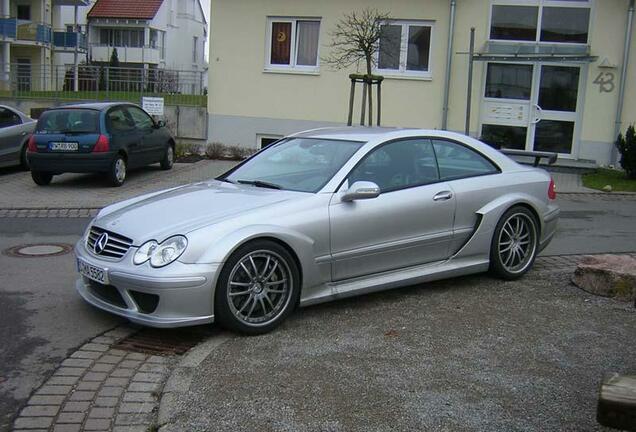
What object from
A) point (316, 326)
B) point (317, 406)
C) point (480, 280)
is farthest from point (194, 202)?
point (480, 280)

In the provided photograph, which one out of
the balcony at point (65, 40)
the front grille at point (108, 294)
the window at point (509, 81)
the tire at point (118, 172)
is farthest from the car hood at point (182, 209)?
the balcony at point (65, 40)

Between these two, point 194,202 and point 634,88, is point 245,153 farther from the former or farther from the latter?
point 194,202

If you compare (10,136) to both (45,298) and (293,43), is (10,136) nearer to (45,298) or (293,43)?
(293,43)

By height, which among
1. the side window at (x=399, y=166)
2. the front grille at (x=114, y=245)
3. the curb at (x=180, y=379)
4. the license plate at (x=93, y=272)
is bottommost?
the curb at (x=180, y=379)

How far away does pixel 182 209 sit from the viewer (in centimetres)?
573

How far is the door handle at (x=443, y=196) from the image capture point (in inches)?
255

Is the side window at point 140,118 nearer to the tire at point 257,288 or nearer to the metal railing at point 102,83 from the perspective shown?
the metal railing at point 102,83

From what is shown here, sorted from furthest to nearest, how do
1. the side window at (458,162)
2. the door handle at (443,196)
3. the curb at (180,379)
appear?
the side window at (458,162), the door handle at (443,196), the curb at (180,379)

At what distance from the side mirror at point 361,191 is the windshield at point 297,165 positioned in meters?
0.26

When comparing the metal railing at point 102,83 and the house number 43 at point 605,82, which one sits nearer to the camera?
the house number 43 at point 605,82

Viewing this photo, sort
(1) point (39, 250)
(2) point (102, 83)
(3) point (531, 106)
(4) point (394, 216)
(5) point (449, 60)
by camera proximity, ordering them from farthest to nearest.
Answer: (2) point (102, 83) → (3) point (531, 106) → (5) point (449, 60) → (1) point (39, 250) → (4) point (394, 216)

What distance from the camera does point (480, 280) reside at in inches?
280

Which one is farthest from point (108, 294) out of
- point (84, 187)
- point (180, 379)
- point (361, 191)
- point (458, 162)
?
point (84, 187)

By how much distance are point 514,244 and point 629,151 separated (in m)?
9.95
